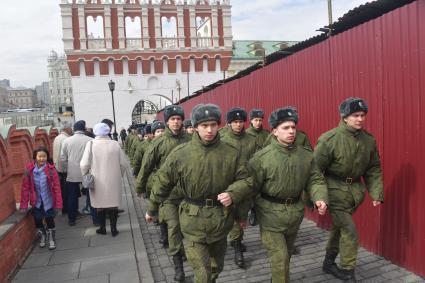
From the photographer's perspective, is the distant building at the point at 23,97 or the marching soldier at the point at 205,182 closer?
the marching soldier at the point at 205,182

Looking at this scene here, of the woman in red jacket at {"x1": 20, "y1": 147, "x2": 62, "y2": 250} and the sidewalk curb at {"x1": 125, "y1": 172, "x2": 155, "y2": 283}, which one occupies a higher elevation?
the woman in red jacket at {"x1": 20, "y1": 147, "x2": 62, "y2": 250}

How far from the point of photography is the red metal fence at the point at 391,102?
168 inches

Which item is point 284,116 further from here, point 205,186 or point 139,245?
point 139,245

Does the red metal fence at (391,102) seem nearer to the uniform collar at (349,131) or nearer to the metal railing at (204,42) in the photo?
the uniform collar at (349,131)

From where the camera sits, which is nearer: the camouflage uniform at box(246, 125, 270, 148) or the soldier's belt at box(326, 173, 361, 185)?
the soldier's belt at box(326, 173, 361, 185)

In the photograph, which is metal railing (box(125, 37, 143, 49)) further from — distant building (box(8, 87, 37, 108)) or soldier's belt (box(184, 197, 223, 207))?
distant building (box(8, 87, 37, 108))

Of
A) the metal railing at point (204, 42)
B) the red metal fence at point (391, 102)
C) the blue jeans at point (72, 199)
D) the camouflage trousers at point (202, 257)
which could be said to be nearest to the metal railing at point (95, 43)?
the metal railing at point (204, 42)

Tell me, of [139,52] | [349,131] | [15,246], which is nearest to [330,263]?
[349,131]

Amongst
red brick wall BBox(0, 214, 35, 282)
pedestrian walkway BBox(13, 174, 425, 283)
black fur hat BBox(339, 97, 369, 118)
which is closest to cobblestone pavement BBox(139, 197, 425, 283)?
pedestrian walkway BBox(13, 174, 425, 283)

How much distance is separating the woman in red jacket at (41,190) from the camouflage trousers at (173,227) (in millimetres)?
2167

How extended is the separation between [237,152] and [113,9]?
133 ft

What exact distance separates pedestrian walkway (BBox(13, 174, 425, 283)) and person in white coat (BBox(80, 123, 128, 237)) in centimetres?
68

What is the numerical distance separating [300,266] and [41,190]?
3976mm

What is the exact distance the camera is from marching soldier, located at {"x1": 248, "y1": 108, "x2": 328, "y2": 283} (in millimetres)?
3557
